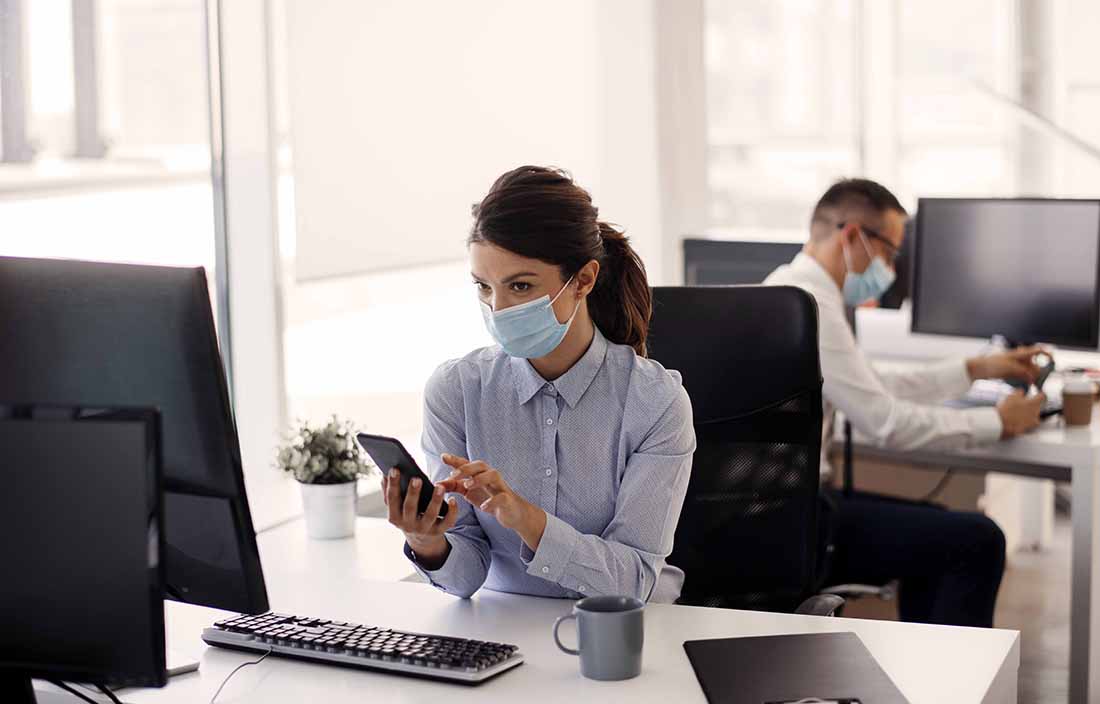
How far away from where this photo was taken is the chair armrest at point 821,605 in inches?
73.9

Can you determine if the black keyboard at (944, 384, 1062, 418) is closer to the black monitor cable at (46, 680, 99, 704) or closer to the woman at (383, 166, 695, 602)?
the woman at (383, 166, 695, 602)

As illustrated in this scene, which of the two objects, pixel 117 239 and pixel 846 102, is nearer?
pixel 117 239

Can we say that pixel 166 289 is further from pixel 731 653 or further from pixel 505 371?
pixel 731 653

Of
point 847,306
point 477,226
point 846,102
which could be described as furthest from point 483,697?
point 846,102

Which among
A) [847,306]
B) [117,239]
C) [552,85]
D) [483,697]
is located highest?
[552,85]

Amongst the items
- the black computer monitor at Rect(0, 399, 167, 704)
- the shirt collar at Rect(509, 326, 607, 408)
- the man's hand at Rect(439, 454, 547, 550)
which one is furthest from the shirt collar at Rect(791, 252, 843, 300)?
the black computer monitor at Rect(0, 399, 167, 704)

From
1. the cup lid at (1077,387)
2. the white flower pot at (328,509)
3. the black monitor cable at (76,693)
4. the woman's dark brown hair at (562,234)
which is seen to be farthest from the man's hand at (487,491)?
the cup lid at (1077,387)

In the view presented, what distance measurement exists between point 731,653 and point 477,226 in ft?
2.16

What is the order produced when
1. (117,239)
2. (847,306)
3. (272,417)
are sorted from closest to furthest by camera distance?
1. (117,239)
2. (272,417)
3. (847,306)

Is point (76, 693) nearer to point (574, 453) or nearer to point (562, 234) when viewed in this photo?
point (574, 453)

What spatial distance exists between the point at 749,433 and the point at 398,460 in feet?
2.72

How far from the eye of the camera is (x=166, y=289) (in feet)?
4.42

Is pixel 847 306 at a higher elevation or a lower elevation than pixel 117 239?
lower

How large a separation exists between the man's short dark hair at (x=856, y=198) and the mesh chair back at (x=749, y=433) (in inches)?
32.0
